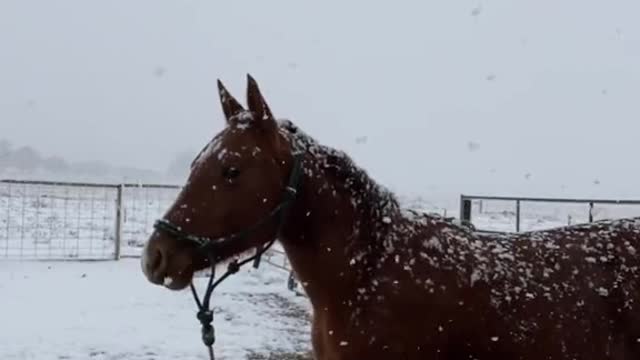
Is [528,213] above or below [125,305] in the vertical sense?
above

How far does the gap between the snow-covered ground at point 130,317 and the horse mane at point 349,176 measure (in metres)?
4.09

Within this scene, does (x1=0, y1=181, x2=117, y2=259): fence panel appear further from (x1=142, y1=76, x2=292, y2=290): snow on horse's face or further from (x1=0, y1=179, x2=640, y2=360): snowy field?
(x1=142, y1=76, x2=292, y2=290): snow on horse's face

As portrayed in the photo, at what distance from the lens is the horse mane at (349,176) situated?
2768 millimetres

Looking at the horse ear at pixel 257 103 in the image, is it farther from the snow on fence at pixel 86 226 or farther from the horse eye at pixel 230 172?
the snow on fence at pixel 86 226

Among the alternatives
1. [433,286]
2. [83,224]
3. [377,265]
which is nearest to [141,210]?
[83,224]

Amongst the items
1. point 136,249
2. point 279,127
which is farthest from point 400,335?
point 136,249

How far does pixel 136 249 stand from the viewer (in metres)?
13.9

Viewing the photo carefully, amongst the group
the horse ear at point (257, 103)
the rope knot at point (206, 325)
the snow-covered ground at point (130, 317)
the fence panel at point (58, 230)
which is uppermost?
the horse ear at point (257, 103)

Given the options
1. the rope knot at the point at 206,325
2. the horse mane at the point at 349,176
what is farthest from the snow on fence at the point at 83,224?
the horse mane at the point at 349,176

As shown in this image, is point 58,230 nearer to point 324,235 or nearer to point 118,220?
point 118,220

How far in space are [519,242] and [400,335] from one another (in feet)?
2.49

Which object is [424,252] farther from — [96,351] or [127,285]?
[127,285]

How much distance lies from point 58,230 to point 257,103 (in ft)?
45.8

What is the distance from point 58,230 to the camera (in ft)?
50.4
